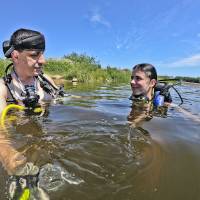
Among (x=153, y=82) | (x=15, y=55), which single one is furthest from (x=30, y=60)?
(x=153, y=82)

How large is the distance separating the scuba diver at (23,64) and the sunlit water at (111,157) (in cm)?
38

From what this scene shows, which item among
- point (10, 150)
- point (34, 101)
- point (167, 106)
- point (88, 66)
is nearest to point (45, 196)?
point (10, 150)

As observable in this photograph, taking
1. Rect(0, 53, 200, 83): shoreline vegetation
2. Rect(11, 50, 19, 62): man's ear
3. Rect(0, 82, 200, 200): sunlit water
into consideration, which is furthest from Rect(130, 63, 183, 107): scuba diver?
Rect(0, 53, 200, 83): shoreline vegetation

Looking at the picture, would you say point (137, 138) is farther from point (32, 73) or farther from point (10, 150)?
point (32, 73)

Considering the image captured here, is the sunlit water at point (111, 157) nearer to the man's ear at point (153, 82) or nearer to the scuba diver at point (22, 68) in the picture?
the scuba diver at point (22, 68)

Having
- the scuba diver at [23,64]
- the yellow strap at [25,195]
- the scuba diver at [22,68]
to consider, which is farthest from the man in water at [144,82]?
the yellow strap at [25,195]

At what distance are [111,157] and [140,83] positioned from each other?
357cm

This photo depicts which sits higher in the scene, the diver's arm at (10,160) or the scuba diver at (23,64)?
the scuba diver at (23,64)

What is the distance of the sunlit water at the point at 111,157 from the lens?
7.66 feet

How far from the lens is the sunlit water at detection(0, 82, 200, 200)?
2334 millimetres

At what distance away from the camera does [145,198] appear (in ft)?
7.34

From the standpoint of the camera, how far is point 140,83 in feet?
20.8

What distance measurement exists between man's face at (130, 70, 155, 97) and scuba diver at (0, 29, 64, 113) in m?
2.36

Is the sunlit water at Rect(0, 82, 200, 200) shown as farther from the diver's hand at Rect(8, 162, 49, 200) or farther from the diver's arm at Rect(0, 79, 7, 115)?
the diver's arm at Rect(0, 79, 7, 115)
